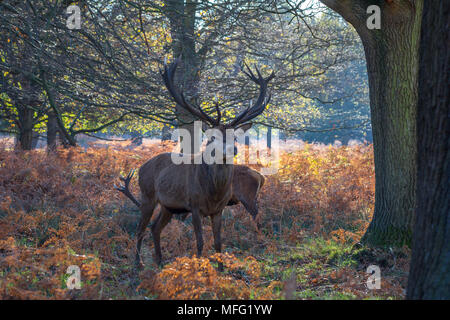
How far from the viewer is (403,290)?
4551mm

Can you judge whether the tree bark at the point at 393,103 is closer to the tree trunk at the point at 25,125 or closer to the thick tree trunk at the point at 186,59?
the thick tree trunk at the point at 186,59

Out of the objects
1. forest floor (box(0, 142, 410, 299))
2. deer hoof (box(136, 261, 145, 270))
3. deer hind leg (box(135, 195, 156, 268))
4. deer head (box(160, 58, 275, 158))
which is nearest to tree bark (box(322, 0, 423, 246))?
forest floor (box(0, 142, 410, 299))

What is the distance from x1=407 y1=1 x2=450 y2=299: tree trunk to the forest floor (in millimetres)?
1022

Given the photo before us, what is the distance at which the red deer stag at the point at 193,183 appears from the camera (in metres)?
6.10

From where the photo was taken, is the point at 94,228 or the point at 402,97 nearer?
the point at 402,97

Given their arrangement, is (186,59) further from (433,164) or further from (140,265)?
(433,164)

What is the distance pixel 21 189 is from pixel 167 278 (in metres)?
5.56

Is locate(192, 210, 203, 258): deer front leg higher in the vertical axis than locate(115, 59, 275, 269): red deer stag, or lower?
lower

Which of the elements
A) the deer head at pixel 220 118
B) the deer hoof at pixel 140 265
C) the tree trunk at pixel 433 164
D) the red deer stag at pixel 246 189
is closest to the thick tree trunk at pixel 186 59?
the red deer stag at pixel 246 189

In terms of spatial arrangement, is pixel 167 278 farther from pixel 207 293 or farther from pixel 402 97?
pixel 402 97

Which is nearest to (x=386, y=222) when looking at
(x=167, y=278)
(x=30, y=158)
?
(x=167, y=278)

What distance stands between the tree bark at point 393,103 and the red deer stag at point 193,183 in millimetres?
1477

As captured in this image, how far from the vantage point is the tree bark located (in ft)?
19.1

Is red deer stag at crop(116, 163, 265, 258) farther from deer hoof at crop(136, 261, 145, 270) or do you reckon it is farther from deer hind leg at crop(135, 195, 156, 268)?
deer hoof at crop(136, 261, 145, 270)
